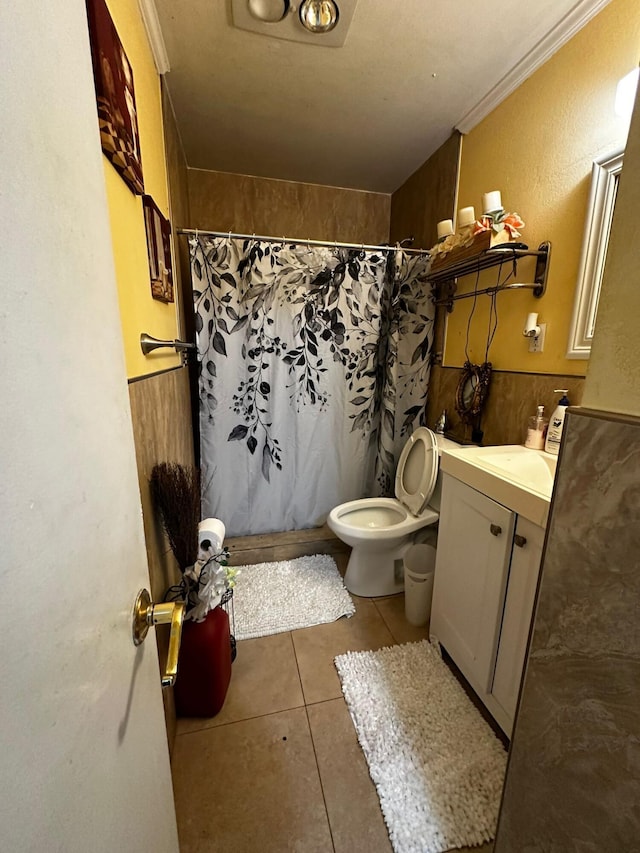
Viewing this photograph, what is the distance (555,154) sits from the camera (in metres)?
1.28

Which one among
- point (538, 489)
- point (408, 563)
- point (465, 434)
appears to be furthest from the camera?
point (465, 434)

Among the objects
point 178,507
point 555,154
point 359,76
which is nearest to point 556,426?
point 555,154

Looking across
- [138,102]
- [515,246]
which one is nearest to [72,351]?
[138,102]

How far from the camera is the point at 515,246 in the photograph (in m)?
1.33

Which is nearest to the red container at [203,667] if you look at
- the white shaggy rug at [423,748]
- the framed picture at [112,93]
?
the white shaggy rug at [423,748]

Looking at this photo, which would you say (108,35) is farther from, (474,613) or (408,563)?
(408,563)

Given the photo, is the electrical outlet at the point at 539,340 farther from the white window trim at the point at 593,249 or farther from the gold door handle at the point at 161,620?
the gold door handle at the point at 161,620

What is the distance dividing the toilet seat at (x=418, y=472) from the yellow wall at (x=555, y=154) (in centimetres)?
50

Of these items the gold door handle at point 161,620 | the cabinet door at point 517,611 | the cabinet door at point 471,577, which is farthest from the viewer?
the cabinet door at point 471,577

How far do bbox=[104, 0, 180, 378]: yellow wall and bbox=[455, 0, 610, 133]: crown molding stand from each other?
143 cm

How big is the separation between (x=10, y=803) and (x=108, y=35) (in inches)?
50.9

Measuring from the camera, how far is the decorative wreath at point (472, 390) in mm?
1635

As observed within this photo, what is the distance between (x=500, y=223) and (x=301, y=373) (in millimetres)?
1149

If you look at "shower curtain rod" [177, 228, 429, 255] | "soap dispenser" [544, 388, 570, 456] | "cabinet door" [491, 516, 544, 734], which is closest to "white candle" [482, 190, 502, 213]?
"shower curtain rod" [177, 228, 429, 255]
